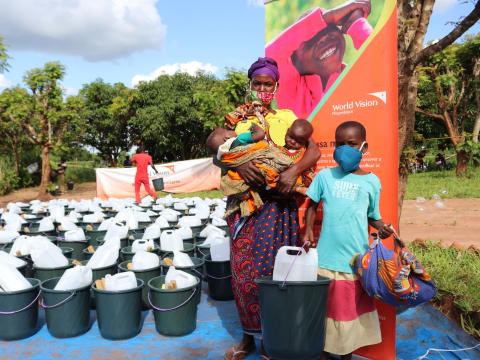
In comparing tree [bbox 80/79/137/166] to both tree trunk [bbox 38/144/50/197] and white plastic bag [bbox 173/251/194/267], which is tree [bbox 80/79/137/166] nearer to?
tree trunk [bbox 38/144/50/197]

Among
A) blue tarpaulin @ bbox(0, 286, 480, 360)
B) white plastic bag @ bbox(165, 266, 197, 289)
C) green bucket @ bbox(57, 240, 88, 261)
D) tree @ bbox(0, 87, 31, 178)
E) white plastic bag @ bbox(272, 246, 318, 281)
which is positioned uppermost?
tree @ bbox(0, 87, 31, 178)

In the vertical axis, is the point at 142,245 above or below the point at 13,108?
below

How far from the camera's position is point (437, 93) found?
15930mm

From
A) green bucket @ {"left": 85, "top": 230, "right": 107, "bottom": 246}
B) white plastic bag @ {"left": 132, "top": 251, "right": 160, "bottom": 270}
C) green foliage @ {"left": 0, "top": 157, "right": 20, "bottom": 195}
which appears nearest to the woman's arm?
white plastic bag @ {"left": 132, "top": 251, "right": 160, "bottom": 270}

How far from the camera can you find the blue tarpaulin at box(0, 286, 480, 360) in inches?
109

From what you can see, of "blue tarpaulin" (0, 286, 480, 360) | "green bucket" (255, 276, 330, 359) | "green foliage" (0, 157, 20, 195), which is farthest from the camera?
"green foliage" (0, 157, 20, 195)

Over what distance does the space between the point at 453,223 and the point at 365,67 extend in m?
5.63

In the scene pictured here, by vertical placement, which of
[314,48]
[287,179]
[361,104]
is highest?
[314,48]

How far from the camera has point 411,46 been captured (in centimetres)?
356

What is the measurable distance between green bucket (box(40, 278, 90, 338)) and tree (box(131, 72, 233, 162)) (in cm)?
1462

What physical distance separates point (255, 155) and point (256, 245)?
20.8 inches

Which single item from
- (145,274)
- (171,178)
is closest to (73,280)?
(145,274)

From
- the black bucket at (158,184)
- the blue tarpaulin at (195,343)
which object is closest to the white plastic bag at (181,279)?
the blue tarpaulin at (195,343)

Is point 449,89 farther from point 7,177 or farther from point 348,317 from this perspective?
point 7,177
